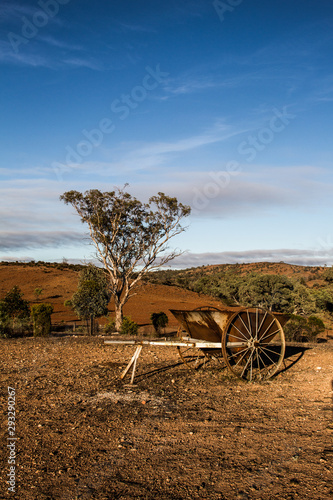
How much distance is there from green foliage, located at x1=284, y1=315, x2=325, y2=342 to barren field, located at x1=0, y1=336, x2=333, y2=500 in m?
7.02

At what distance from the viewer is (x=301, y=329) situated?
16125 mm

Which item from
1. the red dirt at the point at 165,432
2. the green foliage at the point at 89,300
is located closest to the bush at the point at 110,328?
the green foliage at the point at 89,300

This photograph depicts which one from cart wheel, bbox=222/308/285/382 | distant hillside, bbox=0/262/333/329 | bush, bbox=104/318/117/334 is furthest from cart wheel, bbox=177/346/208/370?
distant hillside, bbox=0/262/333/329

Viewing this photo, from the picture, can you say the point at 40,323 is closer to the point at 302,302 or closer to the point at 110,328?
the point at 110,328

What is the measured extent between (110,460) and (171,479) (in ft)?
A: 2.57

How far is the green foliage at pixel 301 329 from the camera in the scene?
15594mm

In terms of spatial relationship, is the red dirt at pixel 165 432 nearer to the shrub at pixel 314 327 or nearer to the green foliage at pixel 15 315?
the green foliage at pixel 15 315

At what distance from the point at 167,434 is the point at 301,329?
→ 12.7 meters

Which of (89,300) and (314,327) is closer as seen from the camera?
(314,327)

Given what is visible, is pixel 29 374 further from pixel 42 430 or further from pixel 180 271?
pixel 180 271

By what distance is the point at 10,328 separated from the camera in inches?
582

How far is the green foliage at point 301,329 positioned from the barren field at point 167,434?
7.02 m

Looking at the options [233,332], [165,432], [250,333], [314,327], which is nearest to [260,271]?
[314,327]

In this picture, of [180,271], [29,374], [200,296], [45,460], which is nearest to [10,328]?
[29,374]
